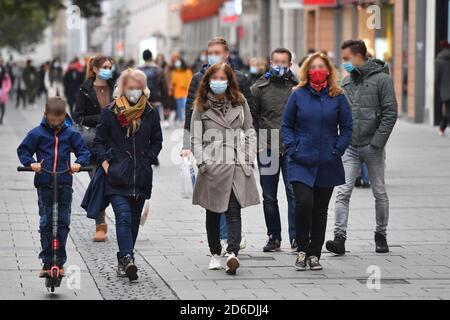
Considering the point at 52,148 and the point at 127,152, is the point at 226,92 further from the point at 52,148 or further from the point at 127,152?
the point at 52,148

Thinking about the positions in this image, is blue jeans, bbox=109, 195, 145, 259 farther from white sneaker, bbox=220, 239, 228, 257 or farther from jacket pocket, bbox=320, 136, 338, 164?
jacket pocket, bbox=320, 136, 338, 164

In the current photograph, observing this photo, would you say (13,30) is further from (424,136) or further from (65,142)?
(65,142)

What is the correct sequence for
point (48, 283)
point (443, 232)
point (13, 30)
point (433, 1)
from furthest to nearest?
point (13, 30), point (433, 1), point (443, 232), point (48, 283)

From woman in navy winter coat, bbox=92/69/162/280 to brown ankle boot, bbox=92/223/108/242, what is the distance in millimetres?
2105

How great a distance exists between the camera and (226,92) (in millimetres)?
10648

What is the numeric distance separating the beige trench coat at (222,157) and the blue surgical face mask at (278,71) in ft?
3.41

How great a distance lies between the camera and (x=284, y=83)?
11.8 meters

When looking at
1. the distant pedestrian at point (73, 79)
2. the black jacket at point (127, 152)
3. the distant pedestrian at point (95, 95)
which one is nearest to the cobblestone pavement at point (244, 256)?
the black jacket at point (127, 152)

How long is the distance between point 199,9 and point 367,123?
64.9 metres

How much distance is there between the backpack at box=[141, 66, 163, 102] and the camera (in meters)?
23.6

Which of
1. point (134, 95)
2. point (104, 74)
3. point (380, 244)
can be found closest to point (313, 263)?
point (380, 244)

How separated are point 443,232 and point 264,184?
2.25 metres

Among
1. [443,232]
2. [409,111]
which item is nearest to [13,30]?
[409,111]

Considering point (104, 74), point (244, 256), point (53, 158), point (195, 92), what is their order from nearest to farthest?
1. point (53, 158)
2. point (244, 256)
3. point (195, 92)
4. point (104, 74)
